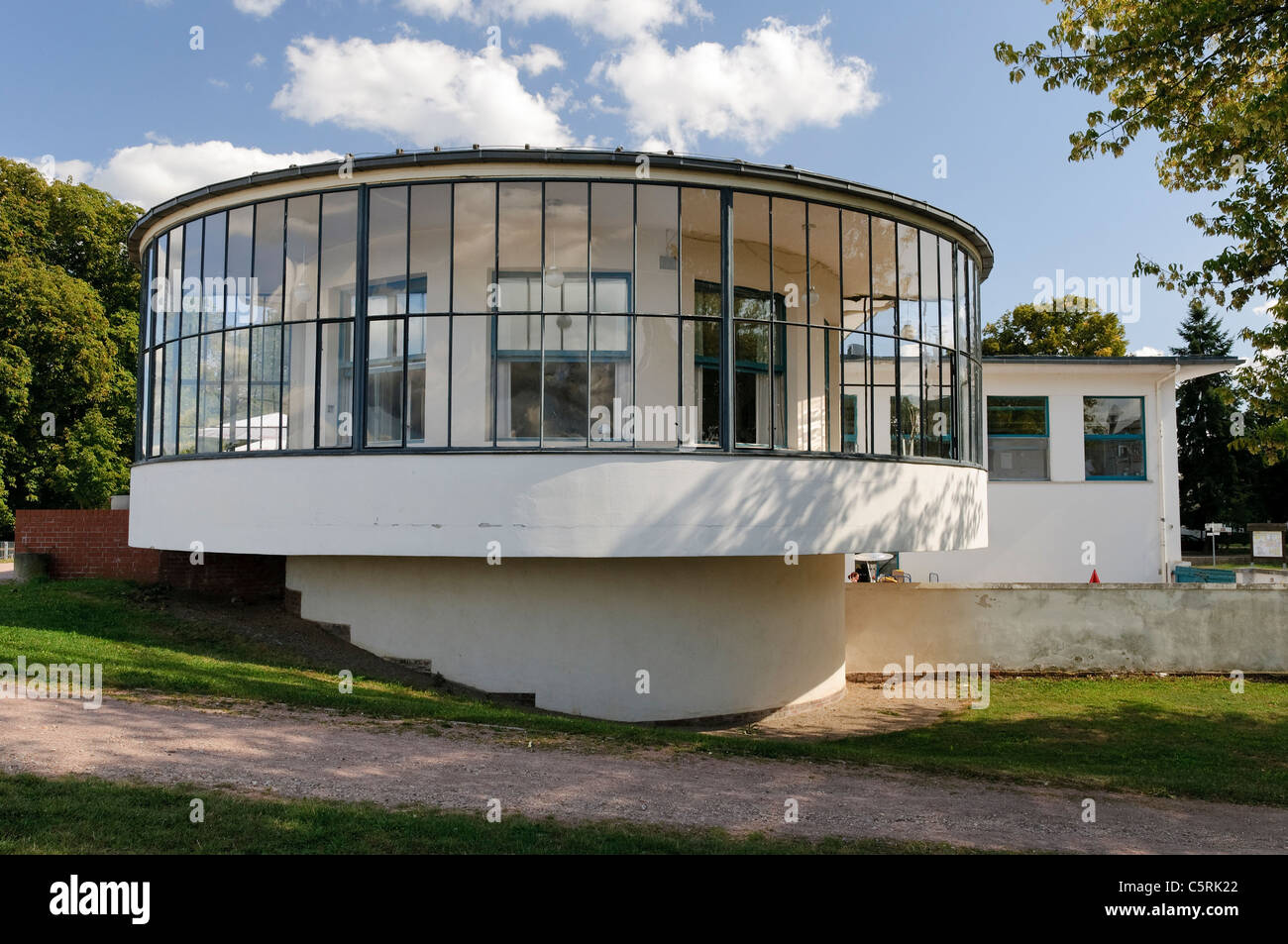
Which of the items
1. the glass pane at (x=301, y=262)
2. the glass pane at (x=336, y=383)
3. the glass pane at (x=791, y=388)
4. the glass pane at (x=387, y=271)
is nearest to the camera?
the glass pane at (x=301, y=262)

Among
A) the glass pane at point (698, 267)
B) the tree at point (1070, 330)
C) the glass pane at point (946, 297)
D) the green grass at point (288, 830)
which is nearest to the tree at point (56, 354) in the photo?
the glass pane at point (698, 267)

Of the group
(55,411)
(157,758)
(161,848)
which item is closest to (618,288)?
(157,758)

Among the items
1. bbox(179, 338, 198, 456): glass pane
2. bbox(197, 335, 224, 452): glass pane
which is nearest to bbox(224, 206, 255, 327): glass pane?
bbox(197, 335, 224, 452): glass pane

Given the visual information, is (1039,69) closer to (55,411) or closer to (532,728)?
(532,728)

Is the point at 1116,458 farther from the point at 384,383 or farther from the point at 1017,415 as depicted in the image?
the point at 384,383

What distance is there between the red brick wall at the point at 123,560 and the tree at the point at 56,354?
1335cm

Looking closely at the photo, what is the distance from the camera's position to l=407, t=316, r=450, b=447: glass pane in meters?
13.0

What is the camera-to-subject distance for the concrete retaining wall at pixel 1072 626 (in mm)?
17625

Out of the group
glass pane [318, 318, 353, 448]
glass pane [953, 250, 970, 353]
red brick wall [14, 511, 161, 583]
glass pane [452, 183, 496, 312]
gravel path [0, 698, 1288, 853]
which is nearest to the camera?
gravel path [0, 698, 1288, 853]

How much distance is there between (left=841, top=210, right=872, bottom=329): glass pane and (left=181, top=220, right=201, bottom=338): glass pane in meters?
8.85

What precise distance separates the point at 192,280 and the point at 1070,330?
3508cm

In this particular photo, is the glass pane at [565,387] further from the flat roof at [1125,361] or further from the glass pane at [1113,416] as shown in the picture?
the glass pane at [1113,416]

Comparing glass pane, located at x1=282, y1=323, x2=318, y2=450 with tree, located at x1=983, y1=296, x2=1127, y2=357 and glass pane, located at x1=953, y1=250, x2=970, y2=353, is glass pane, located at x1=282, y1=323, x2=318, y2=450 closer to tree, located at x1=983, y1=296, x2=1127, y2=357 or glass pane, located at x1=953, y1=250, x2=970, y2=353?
glass pane, located at x1=953, y1=250, x2=970, y2=353
